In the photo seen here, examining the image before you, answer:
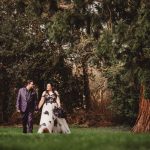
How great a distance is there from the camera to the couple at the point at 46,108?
21.9 metres

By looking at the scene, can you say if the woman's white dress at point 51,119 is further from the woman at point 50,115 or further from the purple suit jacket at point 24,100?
the purple suit jacket at point 24,100

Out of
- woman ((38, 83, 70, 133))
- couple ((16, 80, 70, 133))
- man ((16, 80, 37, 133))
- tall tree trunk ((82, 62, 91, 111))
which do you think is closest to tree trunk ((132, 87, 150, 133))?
couple ((16, 80, 70, 133))

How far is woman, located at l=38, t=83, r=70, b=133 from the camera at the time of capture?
71.9 feet

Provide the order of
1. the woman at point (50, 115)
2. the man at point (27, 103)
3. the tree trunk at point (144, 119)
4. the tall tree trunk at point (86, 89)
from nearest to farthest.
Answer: the woman at point (50, 115), the man at point (27, 103), the tree trunk at point (144, 119), the tall tree trunk at point (86, 89)

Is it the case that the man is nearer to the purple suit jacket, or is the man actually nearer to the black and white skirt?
the purple suit jacket

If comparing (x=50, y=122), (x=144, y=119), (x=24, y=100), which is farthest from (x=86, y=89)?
(x=50, y=122)

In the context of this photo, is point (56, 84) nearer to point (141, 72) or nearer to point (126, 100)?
point (126, 100)

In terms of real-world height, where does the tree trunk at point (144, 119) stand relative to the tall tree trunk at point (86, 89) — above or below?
below

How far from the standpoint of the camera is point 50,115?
72.7 ft

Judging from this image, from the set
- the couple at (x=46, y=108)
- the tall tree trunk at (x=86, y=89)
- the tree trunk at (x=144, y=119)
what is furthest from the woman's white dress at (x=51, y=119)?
the tall tree trunk at (x=86, y=89)

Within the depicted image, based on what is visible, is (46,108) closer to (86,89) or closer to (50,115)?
(50,115)

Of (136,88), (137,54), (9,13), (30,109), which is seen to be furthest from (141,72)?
(9,13)

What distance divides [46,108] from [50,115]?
1.04ft

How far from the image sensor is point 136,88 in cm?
3528
